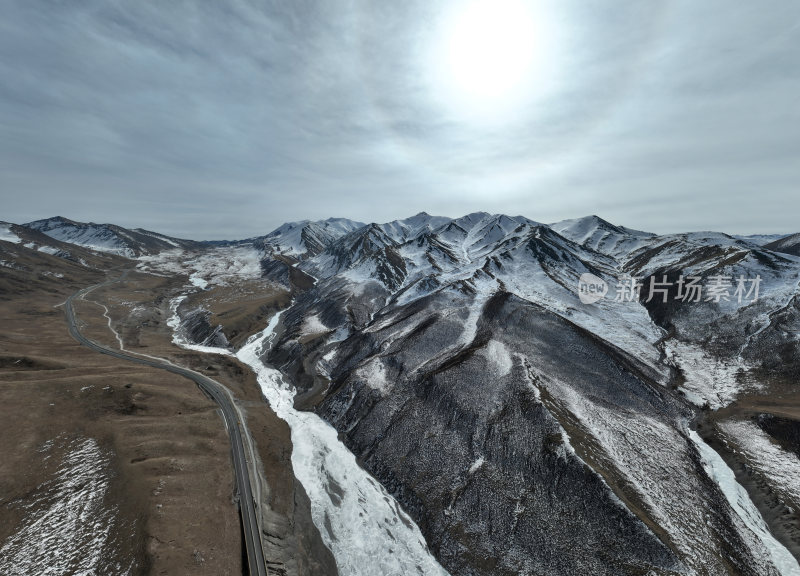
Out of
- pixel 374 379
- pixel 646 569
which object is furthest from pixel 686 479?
pixel 374 379

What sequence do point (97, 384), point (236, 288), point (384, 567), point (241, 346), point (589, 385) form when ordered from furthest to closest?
point (236, 288)
point (241, 346)
point (589, 385)
point (97, 384)
point (384, 567)

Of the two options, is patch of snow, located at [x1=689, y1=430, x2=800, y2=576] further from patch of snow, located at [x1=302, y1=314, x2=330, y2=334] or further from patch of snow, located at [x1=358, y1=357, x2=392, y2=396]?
patch of snow, located at [x1=302, y1=314, x2=330, y2=334]

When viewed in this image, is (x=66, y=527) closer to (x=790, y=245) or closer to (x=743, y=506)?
(x=743, y=506)

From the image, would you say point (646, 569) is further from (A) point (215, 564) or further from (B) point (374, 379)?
(B) point (374, 379)

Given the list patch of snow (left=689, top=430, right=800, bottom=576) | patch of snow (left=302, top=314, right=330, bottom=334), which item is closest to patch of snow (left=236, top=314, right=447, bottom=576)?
patch of snow (left=689, top=430, right=800, bottom=576)

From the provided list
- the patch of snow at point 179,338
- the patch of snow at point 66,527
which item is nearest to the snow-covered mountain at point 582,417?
the patch of snow at point 179,338

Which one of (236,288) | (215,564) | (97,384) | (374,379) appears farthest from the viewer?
(236,288)

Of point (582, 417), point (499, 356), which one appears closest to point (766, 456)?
point (582, 417)
